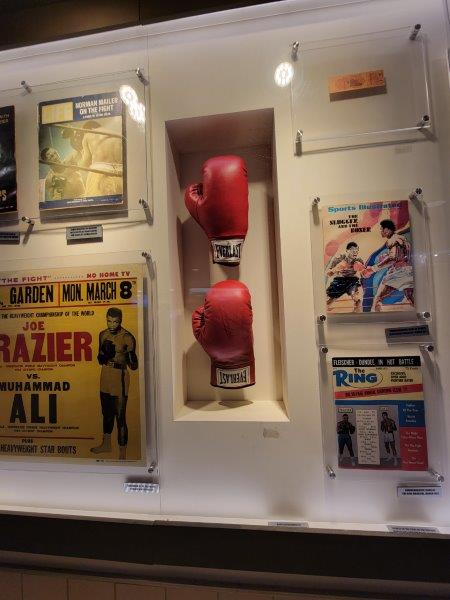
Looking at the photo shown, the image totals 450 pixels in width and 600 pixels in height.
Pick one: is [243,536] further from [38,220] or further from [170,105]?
[170,105]

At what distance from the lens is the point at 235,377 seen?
42.0 inches

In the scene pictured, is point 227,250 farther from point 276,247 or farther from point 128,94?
point 128,94

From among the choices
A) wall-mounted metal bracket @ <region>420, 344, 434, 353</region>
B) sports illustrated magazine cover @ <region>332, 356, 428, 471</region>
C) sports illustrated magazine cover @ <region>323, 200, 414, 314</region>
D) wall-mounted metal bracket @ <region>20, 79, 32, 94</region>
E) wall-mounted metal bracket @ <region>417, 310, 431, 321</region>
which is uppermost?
wall-mounted metal bracket @ <region>20, 79, 32, 94</region>

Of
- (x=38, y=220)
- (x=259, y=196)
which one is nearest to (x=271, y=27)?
(x=259, y=196)

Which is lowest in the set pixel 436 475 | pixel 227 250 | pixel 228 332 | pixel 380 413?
pixel 436 475

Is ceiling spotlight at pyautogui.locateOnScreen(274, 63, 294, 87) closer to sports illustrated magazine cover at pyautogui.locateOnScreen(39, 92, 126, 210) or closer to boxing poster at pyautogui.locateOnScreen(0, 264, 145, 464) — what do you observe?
sports illustrated magazine cover at pyautogui.locateOnScreen(39, 92, 126, 210)

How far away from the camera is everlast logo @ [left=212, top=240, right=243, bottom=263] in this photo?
108cm

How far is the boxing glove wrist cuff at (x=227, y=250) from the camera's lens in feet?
3.56

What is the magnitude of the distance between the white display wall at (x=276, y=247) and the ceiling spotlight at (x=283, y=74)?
0.08 ft

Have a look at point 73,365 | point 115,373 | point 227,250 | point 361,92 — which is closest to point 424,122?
point 361,92

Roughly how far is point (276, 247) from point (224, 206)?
0.24m

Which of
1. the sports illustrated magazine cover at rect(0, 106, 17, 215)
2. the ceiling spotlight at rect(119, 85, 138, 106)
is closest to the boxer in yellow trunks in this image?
the sports illustrated magazine cover at rect(0, 106, 17, 215)

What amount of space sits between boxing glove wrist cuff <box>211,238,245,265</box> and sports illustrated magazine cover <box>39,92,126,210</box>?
1.06 feet

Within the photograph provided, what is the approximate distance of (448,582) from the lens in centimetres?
79
